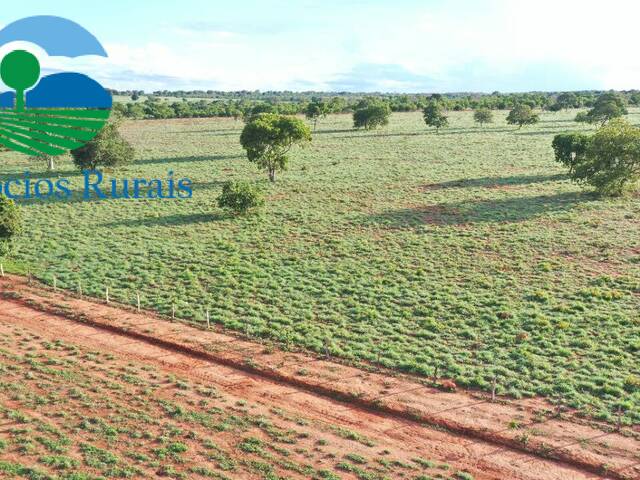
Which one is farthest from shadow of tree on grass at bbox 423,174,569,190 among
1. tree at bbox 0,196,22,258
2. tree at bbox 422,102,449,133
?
tree at bbox 422,102,449,133

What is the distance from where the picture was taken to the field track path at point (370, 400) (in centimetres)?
1709

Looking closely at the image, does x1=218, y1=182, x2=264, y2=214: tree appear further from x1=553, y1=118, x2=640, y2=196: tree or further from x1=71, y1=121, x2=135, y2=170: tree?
x1=553, y1=118, x2=640, y2=196: tree

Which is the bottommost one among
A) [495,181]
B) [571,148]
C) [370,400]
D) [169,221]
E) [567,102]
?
[370,400]

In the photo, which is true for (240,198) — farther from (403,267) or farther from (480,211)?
(480,211)

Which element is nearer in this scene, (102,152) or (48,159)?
(102,152)

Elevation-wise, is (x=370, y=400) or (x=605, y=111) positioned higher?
(x=605, y=111)

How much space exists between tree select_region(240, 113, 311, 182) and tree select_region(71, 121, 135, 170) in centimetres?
1381

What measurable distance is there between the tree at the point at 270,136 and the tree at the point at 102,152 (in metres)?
13.8

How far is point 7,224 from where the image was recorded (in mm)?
30062

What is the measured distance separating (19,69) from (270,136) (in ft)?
92.9

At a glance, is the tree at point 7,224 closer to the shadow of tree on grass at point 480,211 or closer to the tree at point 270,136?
the shadow of tree on grass at point 480,211

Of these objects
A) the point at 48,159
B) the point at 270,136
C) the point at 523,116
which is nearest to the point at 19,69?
the point at 48,159

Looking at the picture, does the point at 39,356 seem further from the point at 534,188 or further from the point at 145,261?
the point at 534,188

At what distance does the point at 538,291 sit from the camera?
29.3 meters
